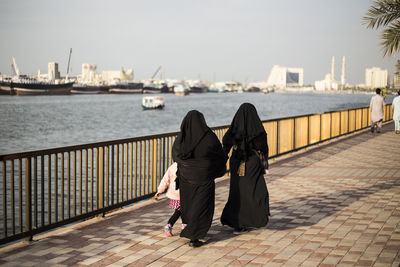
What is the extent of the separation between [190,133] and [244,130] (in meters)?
0.78

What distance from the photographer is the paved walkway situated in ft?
17.6

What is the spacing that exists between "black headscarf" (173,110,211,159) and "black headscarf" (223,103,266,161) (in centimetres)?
58

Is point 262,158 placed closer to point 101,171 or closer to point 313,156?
point 101,171

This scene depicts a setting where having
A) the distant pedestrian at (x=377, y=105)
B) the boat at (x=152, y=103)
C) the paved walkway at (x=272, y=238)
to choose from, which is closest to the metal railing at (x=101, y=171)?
the paved walkway at (x=272, y=238)

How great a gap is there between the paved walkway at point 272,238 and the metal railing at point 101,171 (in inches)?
10.0

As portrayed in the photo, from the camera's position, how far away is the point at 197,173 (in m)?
5.77

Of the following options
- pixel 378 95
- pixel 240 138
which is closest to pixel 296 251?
pixel 240 138

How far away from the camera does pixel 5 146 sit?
1848 inches

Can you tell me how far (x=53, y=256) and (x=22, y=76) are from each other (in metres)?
195

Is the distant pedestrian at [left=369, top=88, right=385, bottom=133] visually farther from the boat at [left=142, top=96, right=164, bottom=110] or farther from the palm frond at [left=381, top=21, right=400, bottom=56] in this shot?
the boat at [left=142, top=96, right=164, bottom=110]

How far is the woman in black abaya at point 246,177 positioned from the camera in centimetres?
614

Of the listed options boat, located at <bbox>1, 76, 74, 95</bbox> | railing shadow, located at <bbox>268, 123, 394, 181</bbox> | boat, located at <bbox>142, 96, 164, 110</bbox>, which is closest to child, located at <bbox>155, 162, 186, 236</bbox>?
railing shadow, located at <bbox>268, 123, 394, 181</bbox>

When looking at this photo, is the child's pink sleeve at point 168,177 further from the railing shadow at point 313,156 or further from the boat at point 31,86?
the boat at point 31,86

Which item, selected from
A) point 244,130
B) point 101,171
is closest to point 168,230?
point 244,130
